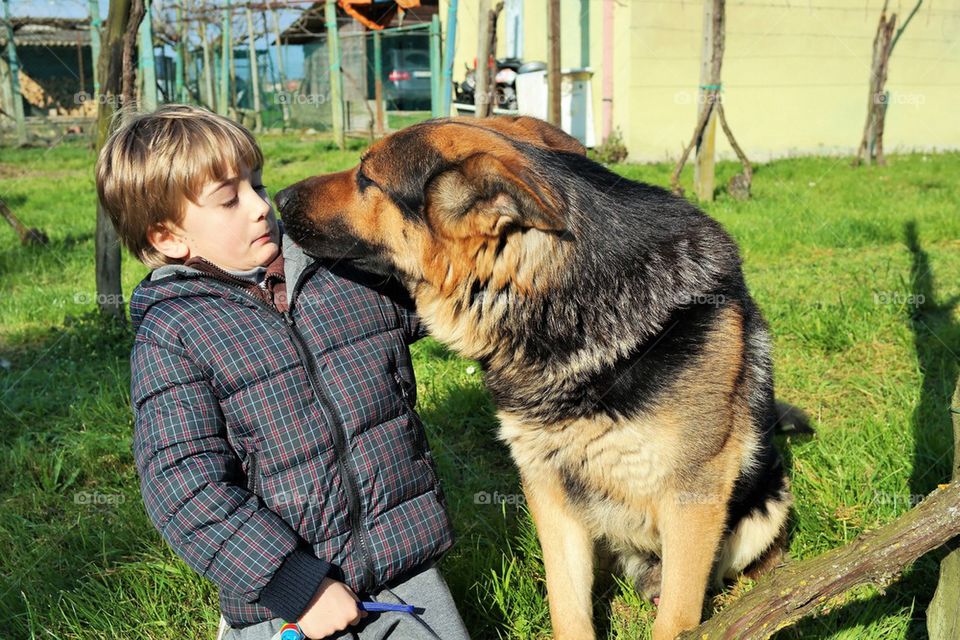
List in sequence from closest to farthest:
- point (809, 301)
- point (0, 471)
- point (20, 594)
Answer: point (20, 594)
point (0, 471)
point (809, 301)

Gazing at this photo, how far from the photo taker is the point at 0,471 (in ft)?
11.5

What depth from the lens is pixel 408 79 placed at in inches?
842

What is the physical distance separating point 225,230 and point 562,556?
4.74 ft

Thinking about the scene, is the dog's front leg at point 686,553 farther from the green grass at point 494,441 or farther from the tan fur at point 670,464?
the green grass at point 494,441

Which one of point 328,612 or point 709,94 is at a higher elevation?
point 709,94

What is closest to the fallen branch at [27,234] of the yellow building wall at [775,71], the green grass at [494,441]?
the green grass at [494,441]

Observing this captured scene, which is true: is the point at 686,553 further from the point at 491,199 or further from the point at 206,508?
the point at 206,508

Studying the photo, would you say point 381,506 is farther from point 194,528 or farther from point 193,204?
point 193,204

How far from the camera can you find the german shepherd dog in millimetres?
2125

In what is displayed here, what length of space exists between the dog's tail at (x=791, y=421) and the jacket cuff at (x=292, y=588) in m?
2.09

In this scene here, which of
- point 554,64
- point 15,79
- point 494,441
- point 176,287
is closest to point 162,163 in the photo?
point 176,287

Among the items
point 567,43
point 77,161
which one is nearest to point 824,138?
point 567,43

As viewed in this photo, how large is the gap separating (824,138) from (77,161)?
13.4m

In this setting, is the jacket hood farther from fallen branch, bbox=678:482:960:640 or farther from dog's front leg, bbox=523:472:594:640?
fallen branch, bbox=678:482:960:640
